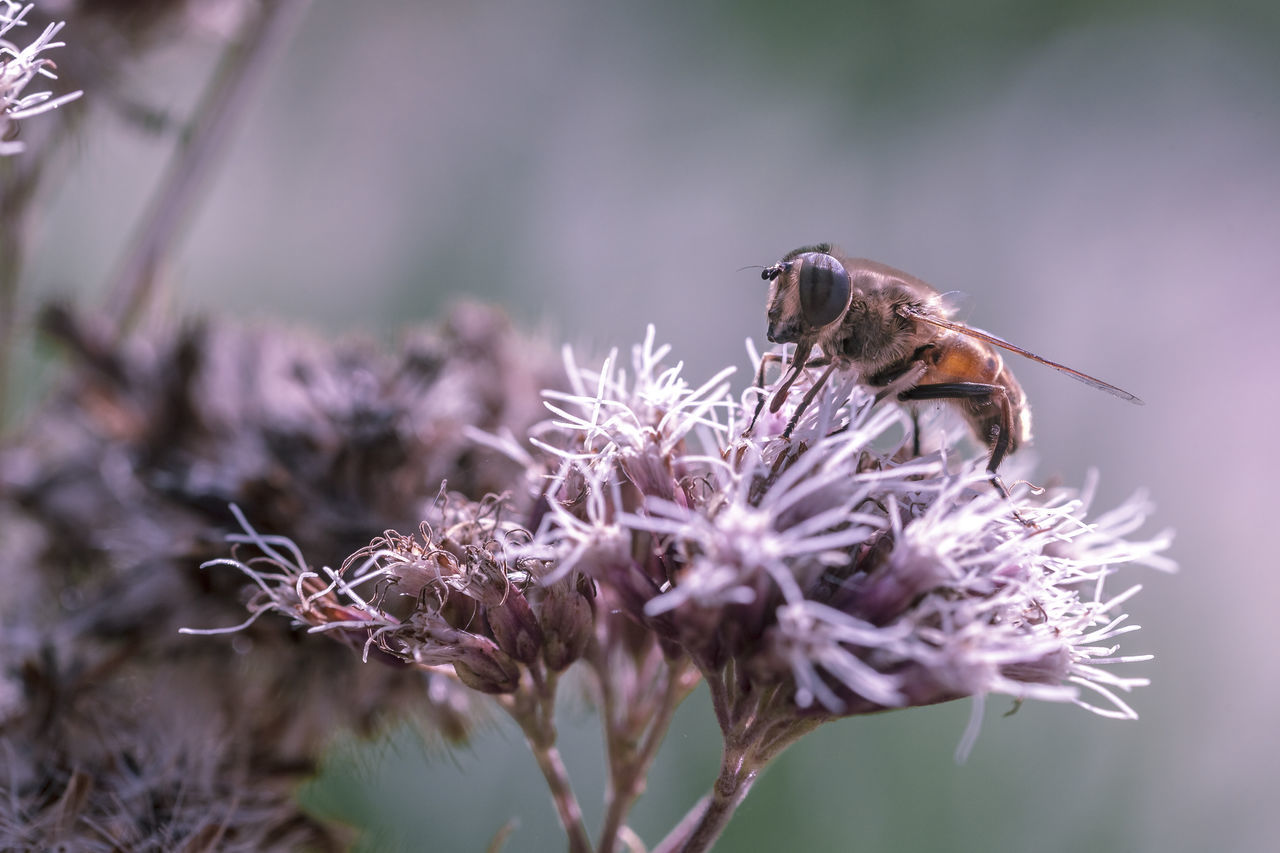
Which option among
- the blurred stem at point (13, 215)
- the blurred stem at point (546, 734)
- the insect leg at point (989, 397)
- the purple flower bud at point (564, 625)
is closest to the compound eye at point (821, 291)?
the insect leg at point (989, 397)

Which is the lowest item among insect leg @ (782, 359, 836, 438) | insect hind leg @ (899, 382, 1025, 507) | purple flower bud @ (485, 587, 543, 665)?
purple flower bud @ (485, 587, 543, 665)

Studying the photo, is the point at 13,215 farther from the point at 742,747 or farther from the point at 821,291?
the point at 742,747

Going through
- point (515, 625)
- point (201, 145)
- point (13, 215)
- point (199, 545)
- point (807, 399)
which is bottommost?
point (199, 545)

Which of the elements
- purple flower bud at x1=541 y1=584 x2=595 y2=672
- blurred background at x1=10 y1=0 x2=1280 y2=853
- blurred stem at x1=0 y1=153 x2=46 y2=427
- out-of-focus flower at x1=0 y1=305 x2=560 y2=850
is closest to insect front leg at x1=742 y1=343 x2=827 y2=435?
purple flower bud at x1=541 y1=584 x2=595 y2=672

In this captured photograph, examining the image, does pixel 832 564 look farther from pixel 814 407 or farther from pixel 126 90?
pixel 126 90

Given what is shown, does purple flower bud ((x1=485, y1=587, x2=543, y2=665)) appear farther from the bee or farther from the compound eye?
the compound eye

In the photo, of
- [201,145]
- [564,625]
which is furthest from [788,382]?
[201,145]

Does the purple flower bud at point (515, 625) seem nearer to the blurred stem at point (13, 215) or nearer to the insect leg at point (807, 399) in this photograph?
the insect leg at point (807, 399)
